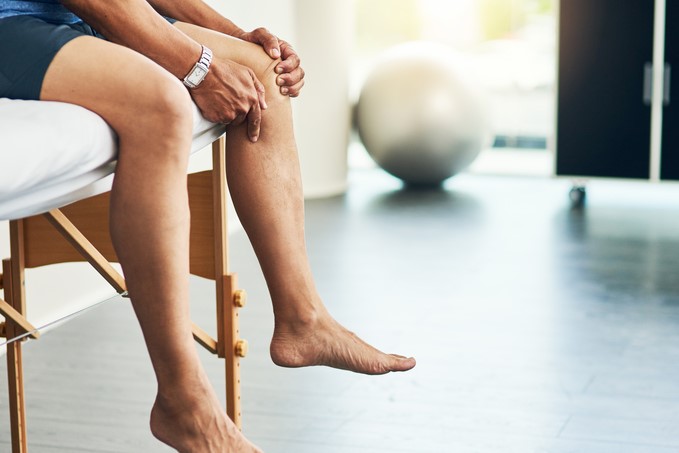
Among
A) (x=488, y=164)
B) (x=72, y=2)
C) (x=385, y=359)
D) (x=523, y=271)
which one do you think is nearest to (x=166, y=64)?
(x=72, y=2)

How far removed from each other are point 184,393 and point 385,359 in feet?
1.64

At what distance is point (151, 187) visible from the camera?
1.39 m

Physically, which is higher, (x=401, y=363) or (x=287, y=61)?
(x=287, y=61)

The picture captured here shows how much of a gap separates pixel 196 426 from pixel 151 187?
330 millimetres

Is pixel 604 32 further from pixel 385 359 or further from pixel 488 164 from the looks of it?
pixel 385 359

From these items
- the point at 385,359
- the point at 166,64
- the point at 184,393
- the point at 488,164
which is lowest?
the point at 488,164

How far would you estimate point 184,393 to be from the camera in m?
1.43

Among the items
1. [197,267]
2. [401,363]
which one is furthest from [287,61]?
[401,363]

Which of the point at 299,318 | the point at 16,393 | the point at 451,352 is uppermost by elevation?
the point at 299,318

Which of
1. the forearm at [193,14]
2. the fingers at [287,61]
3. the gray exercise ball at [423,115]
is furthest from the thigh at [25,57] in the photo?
the gray exercise ball at [423,115]

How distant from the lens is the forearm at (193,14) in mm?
1947

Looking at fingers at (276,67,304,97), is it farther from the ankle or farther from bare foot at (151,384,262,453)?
bare foot at (151,384,262,453)

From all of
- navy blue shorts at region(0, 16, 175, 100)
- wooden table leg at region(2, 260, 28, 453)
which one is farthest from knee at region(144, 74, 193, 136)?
wooden table leg at region(2, 260, 28, 453)

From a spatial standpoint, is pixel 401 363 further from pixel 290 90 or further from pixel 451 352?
pixel 451 352
